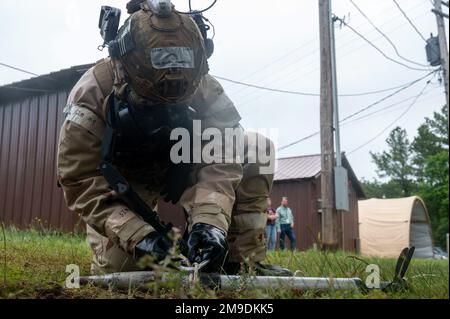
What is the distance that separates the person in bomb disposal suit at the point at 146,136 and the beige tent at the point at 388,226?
789 inches

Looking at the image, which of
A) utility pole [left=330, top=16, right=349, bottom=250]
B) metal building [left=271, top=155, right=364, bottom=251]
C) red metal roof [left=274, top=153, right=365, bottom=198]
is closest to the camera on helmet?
utility pole [left=330, top=16, right=349, bottom=250]

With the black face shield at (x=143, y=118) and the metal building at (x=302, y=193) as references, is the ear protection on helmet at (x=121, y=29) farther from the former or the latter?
the metal building at (x=302, y=193)

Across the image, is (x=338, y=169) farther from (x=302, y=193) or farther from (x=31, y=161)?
(x=302, y=193)

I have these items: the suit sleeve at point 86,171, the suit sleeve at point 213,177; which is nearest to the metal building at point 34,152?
the suit sleeve at point 213,177

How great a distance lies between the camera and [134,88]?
7.53ft

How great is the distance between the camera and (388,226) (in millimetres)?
23359

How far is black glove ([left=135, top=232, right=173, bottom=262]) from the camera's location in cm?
194

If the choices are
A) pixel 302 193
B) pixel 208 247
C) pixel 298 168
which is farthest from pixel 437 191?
pixel 208 247

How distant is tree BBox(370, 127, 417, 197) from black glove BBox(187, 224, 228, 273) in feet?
139

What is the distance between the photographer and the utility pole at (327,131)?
331 inches

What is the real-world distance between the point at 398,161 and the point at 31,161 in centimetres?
4196
